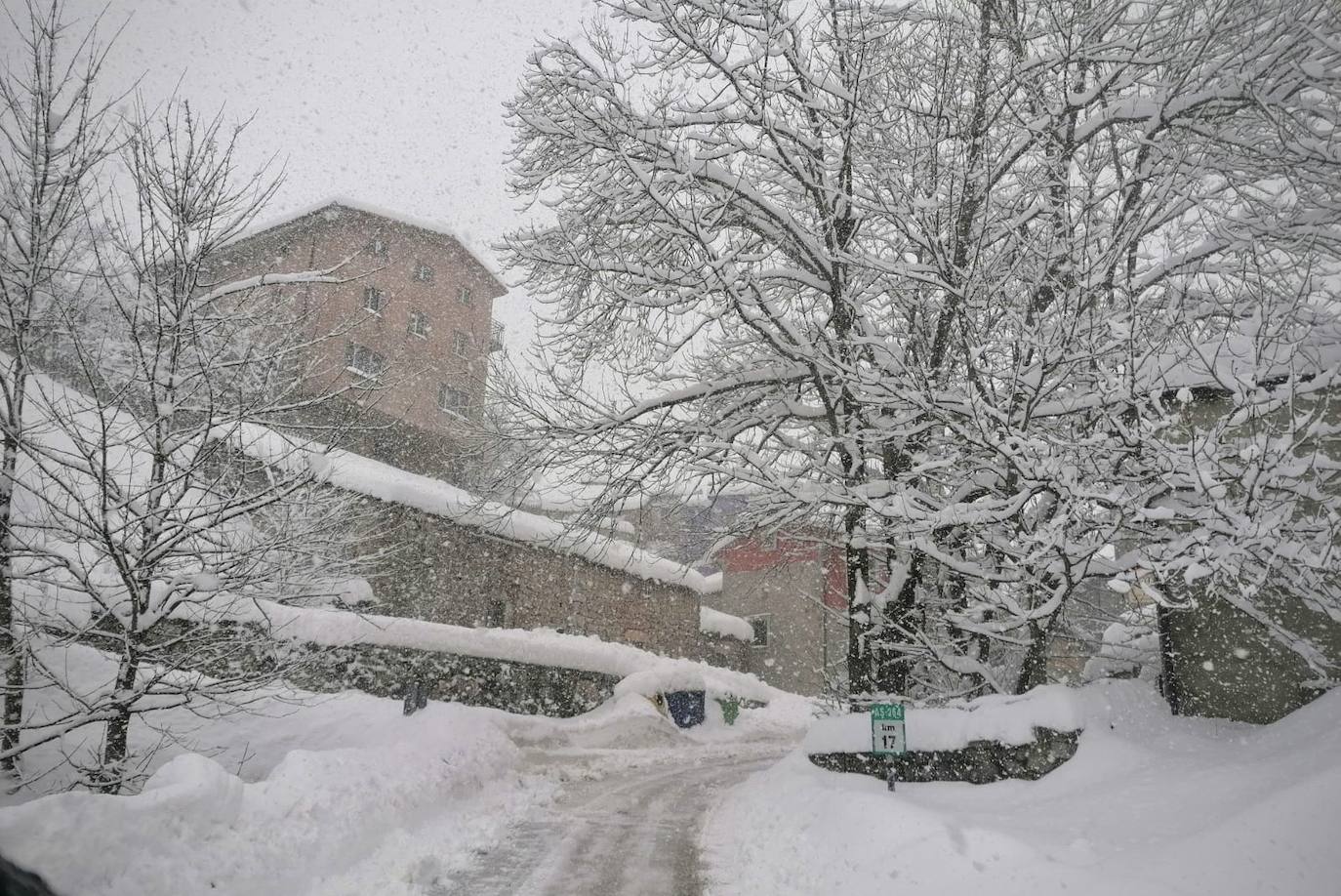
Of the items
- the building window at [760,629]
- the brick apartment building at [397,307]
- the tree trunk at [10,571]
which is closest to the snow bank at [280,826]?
the tree trunk at [10,571]

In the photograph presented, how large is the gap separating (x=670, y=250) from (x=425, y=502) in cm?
1139

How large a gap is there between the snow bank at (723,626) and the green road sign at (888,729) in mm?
21729

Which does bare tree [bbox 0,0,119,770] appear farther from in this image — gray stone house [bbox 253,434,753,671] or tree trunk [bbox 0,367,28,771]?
gray stone house [bbox 253,434,753,671]

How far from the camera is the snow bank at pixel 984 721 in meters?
6.09

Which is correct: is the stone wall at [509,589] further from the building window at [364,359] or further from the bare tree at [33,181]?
the building window at [364,359]

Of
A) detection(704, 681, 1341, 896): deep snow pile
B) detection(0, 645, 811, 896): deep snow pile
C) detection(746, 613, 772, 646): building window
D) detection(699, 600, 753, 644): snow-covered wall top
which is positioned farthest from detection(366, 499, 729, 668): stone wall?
detection(704, 681, 1341, 896): deep snow pile

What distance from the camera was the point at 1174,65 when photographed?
6.78 m

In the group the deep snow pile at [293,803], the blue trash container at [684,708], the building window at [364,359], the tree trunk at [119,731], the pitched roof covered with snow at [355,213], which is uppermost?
the pitched roof covered with snow at [355,213]

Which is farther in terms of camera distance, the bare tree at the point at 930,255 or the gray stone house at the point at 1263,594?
the bare tree at the point at 930,255

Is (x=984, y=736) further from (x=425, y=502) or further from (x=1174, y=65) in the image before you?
(x=425, y=502)

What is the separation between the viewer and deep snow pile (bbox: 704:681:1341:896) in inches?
148

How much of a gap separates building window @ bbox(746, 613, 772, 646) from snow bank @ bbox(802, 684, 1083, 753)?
24348mm

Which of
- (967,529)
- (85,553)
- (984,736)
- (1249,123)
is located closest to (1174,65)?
(1249,123)

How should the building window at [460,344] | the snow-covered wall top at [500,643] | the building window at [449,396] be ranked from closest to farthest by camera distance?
1. the snow-covered wall top at [500,643]
2. the building window at [449,396]
3. the building window at [460,344]
